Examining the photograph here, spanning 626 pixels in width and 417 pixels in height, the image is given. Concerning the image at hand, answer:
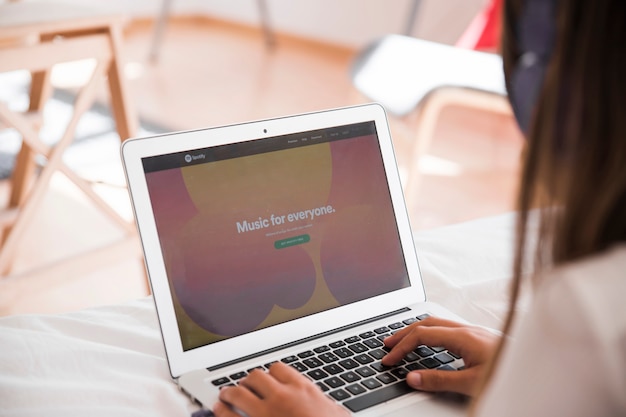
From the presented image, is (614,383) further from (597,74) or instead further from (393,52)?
(393,52)

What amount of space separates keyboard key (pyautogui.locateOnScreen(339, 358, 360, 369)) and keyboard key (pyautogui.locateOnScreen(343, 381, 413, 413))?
0.04 metres

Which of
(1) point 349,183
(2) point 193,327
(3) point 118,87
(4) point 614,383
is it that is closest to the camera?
(4) point 614,383

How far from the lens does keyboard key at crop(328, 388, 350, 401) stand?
638 millimetres

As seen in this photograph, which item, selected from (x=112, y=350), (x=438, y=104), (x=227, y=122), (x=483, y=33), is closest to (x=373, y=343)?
(x=112, y=350)

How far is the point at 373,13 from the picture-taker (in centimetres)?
393

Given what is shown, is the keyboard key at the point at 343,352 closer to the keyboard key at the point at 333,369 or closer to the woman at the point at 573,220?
the keyboard key at the point at 333,369

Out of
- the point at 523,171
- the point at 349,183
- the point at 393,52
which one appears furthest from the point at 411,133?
the point at 523,171

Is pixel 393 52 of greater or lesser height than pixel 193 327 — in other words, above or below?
above

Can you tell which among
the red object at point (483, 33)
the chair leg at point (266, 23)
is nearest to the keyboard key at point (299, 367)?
the red object at point (483, 33)

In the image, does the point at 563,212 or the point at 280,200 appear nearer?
the point at 563,212

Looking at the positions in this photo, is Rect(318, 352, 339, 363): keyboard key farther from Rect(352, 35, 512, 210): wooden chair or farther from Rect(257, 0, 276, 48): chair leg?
Rect(257, 0, 276, 48): chair leg

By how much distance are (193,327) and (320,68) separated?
340cm

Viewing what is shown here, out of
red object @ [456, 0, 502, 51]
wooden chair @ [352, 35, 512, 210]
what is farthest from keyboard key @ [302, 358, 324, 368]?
red object @ [456, 0, 502, 51]

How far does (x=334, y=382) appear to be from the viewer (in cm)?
66
